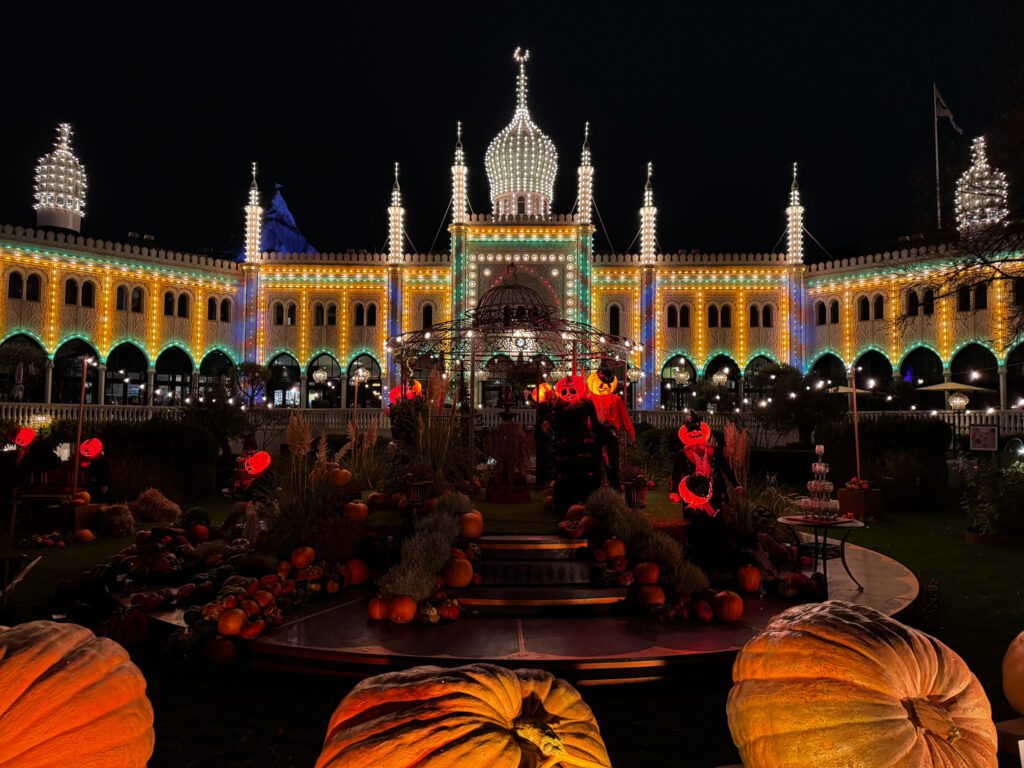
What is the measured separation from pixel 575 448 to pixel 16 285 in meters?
33.6

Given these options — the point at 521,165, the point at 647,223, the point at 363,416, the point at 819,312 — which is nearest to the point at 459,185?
the point at 521,165

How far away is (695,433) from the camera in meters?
7.25

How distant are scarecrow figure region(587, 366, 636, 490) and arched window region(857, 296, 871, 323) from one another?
104ft

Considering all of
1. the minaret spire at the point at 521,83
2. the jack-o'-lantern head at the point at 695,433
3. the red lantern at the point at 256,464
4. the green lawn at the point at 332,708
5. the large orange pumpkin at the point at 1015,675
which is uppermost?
the minaret spire at the point at 521,83

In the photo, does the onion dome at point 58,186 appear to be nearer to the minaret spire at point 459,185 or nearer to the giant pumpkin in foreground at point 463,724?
the minaret spire at point 459,185

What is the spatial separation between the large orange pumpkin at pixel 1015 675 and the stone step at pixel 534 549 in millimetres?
5000

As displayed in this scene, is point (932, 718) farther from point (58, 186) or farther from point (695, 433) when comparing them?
point (58, 186)

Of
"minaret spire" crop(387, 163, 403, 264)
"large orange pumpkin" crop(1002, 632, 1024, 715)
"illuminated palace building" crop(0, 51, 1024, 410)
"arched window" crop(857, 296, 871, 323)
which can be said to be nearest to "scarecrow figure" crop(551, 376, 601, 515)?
"large orange pumpkin" crop(1002, 632, 1024, 715)

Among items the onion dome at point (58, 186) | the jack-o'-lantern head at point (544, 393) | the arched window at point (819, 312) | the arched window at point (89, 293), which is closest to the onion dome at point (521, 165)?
the arched window at point (819, 312)

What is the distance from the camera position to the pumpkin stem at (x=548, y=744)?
1.64m

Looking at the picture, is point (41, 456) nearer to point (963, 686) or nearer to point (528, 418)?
point (963, 686)

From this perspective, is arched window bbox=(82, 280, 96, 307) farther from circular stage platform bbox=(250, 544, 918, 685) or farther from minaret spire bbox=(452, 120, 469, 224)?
circular stage platform bbox=(250, 544, 918, 685)

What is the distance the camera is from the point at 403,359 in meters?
13.3

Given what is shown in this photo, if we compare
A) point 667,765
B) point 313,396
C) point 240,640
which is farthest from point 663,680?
point 313,396
